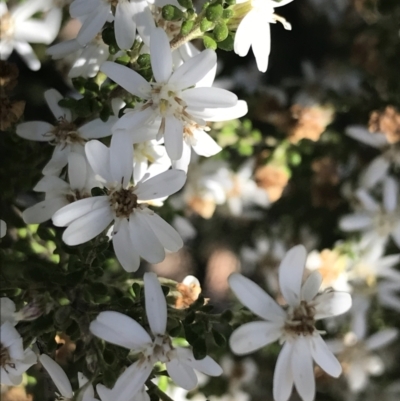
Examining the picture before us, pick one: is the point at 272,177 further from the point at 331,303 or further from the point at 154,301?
the point at 154,301

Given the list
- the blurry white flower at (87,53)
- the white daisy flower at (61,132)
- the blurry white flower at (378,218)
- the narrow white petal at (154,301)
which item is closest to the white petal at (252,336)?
the narrow white petal at (154,301)

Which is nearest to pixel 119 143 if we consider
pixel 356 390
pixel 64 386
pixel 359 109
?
pixel 64 386

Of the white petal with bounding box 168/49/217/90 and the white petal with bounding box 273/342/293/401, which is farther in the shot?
the white petal with bounding box 273/342/293/401

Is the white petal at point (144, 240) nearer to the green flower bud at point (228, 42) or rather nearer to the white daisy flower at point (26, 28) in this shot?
the green flower bud at point (228, 42)

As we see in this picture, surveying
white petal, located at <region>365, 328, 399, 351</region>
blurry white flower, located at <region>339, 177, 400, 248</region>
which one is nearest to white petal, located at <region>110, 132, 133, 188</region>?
blurry white flower, located at <region>339, 177, 400, 248</region>

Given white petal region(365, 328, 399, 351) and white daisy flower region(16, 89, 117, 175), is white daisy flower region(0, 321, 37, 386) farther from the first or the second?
white petal region(365, 328, 399, 351)

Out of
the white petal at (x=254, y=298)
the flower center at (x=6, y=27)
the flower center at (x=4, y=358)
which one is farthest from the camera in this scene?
the flower center at (x=6, y=27)

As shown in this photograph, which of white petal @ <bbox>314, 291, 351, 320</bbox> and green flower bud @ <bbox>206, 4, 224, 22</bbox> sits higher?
green flower bud @ <bbox>206, 4, 224, 22</bbox>
